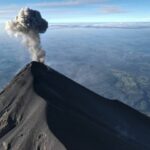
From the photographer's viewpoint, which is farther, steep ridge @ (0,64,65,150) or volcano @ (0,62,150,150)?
volcano @ (0,62,150,150)

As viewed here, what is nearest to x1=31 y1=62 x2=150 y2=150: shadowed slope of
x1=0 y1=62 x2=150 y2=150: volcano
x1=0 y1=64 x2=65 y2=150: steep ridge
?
x1=0 y1=62 x2=150 y2=150: volcano

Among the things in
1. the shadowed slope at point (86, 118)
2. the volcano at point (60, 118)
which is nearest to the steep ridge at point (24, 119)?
the volcano at point (60, 118)

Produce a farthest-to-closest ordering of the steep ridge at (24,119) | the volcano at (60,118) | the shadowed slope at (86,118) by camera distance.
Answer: the shadowed slope at (86,118)
the volcano at (60,118)
the steep ridge at (24,119)

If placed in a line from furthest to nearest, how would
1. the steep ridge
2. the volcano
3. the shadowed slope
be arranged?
the shadowed slope, the volcano, the steep ridge

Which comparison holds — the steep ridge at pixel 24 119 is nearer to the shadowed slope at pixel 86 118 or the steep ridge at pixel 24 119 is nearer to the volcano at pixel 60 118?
the volcano at pixel 60 118

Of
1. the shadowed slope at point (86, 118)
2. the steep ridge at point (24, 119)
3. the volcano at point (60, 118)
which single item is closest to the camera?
the steep ridge at point (24, 119)

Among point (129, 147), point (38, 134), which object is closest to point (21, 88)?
point (38, 134)

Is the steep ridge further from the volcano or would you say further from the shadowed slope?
the shadowed slope

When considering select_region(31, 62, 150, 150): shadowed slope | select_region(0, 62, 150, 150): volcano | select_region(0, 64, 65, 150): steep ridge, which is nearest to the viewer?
select_region(0, 64, 65, 150): steep ridge
